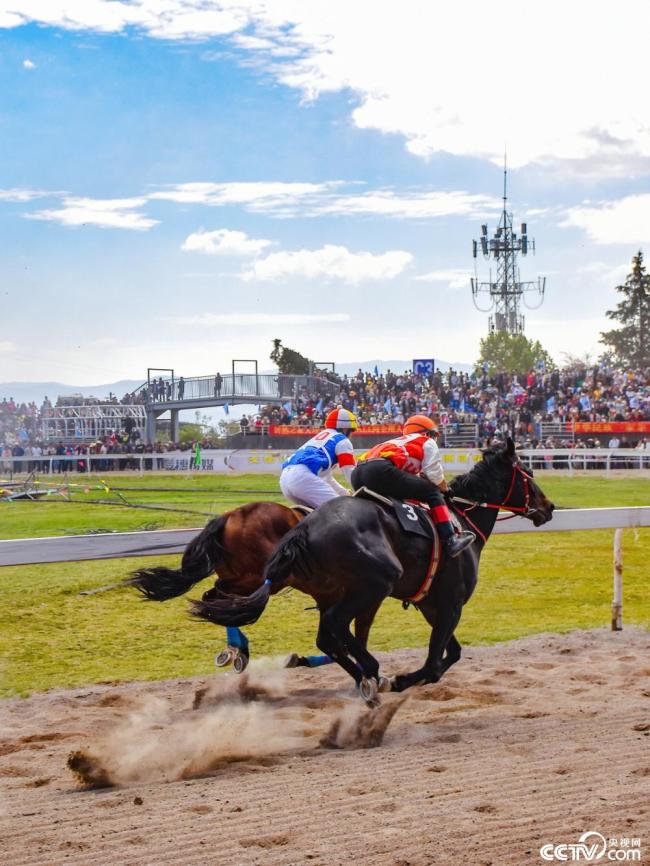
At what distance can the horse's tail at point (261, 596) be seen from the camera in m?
8.09

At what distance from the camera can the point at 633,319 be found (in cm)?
9856

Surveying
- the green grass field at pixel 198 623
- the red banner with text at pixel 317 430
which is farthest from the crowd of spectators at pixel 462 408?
Result: the green grass field at pixel 198 623

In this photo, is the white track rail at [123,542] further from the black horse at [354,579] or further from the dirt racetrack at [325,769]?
the black horse at [354,579]

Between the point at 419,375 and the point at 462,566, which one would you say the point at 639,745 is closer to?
the point at 462,566

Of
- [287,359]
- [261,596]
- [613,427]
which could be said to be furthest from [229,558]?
[287,359]

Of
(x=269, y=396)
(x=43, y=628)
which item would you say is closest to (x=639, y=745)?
(x=43, y=628)

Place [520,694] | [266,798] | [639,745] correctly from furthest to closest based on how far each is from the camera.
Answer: [520,694]
[639,745]
[266,798]

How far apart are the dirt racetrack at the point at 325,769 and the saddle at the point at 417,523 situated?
3.45 feet

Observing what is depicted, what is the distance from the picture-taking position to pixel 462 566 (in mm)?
9266

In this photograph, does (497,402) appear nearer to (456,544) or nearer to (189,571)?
(456,544)

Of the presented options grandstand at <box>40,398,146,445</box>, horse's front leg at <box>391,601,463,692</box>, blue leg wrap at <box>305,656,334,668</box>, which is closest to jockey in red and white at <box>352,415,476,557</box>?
horse's front leg at <box>391,601,463,692</box>

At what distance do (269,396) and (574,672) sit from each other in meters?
40.7

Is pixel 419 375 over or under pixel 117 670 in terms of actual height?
over

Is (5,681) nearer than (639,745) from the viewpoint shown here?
No
